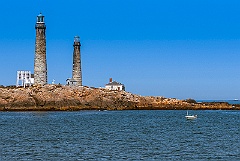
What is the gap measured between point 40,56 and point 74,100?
11262mm

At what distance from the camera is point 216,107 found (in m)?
118

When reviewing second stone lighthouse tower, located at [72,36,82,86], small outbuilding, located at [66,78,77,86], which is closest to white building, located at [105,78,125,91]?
second stone lighthouse tower, located at [72,36,82,86]

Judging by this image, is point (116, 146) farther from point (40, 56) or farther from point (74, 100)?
Result: point (74, 100)

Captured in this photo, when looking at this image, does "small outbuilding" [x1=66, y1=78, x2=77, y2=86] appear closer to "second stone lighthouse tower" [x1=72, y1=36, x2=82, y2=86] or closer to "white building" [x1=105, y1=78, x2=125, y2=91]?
"second stone lighthouse tower" [x1=72, y1=36, x2=82, y2=86]

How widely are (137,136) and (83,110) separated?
56372 millimetres

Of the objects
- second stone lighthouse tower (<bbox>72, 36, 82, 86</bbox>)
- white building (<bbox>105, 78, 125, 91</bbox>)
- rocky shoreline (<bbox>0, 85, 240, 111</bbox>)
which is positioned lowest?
rocky shoreline (<bbox>0, 85, 240, 111</bbox>)

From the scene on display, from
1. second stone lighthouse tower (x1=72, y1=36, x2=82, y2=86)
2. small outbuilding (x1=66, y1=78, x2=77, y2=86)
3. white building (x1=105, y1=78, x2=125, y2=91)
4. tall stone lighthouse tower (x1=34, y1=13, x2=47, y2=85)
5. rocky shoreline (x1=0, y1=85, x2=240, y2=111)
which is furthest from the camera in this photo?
white building (x1=105, y1=78, x2=125, y2=91)

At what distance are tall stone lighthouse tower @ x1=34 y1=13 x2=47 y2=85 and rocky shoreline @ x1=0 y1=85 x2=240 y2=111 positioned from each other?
190 centimetres

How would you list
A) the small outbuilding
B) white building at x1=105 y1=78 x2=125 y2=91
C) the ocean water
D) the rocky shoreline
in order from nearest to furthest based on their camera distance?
1. the ocean water
2. the rocky shoreline
3. the small outbuilding
4. white building at x1=105 y1=78 x2=125 y2=91

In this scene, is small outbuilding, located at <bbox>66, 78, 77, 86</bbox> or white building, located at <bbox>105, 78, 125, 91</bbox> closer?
small outbuilding, located at <bbox>66, 78, 77, 86</bbox>

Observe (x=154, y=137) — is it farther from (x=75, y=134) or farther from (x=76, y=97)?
(x=76, y=97)

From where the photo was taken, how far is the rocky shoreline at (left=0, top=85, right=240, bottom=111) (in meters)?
93.6

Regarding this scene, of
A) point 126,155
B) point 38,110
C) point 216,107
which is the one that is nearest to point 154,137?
point 126,155

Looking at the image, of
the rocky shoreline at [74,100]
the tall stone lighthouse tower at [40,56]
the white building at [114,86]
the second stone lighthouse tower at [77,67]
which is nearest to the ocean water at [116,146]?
the rocky shoreline at [74,100]
